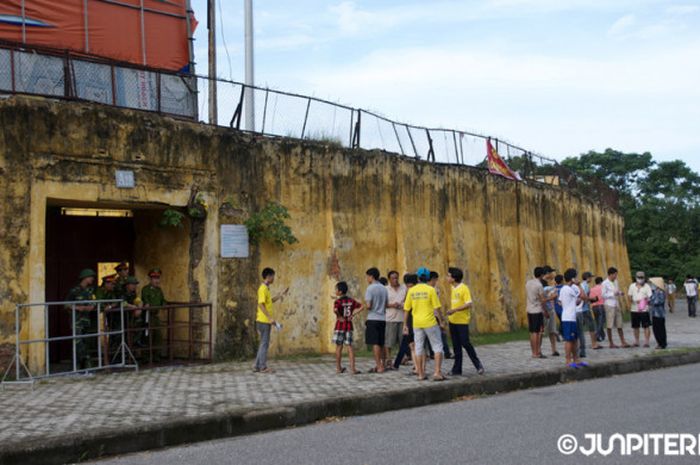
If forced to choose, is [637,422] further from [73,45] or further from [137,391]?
[73,45]

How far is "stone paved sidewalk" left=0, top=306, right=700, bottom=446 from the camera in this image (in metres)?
8.25

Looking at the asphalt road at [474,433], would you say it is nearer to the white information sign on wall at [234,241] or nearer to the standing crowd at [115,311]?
the standing crowd at [115,311]

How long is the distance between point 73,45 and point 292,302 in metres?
6.80

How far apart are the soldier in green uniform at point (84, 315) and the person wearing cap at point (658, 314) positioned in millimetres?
11178

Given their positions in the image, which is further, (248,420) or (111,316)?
(111,316)

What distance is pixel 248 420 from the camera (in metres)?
8.75

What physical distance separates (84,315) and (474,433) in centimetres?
697

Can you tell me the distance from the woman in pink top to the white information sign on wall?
7.37 m

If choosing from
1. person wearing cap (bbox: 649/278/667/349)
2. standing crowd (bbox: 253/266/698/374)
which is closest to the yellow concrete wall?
standing crowd (bbox: 253/266/698/374)

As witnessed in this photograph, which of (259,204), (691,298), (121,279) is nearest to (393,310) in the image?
(259,204)

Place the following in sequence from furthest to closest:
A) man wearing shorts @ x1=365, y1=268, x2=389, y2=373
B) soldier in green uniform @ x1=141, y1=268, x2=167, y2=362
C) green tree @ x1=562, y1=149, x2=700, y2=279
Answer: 1. green tree @ x1=562, y1=149, x2=700, y2=279
2. soldier in green uniform @ x1=141, y1=268, x2=167, y2=362
3. man wearing shorts @ x1=365, y1=268, x2=389, y2=373

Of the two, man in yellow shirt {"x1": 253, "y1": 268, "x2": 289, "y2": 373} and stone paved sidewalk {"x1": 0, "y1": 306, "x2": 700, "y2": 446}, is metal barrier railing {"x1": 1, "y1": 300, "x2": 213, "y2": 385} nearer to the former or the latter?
stone paved sidewalk {"x1": 0, "y1": 306, "x2": 700, "y2": 446}

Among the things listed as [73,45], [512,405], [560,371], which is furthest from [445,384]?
[73,45]

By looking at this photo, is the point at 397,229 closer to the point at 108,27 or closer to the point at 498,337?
the point at 498,337
